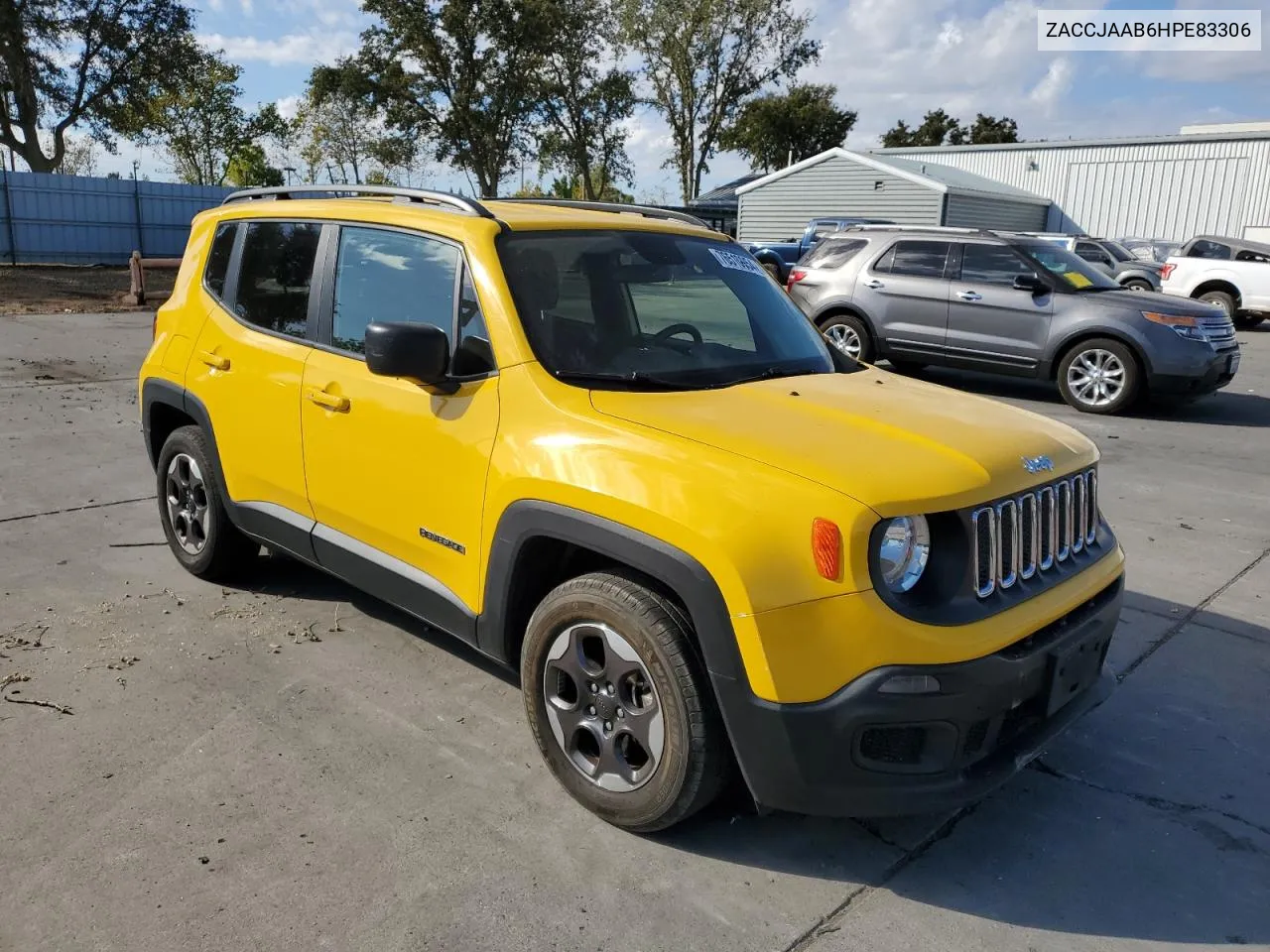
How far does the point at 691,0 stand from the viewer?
45.2 metres

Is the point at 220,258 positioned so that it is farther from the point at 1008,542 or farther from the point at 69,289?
the point at 69,289

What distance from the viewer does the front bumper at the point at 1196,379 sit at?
32.7ft

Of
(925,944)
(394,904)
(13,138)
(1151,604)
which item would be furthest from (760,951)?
(13,138)

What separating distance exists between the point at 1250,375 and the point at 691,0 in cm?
3777

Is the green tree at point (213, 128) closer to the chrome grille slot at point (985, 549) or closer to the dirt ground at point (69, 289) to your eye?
the dirt ground at point (69, 289)

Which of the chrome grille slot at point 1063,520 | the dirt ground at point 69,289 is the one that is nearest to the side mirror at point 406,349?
the chrome grille slot at point 1063,520

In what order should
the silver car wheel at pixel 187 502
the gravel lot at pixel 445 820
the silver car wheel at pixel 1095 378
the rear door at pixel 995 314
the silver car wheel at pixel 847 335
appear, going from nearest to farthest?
1. the gravel lot at pixel 445 820
2. the silver car wheel at pixel 187 502
3. the silver car wheel at pixel 1095 378
4. the rear door at pixel 995 314
5. the silver car wheel at pixel 847 335

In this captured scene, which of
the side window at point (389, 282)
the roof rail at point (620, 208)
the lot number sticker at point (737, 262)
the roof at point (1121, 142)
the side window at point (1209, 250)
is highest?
the roof at point (1121, 142)

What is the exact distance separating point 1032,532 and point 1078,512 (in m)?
0.41

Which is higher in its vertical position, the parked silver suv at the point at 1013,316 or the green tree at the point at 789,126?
the green tree at the point at 789,126

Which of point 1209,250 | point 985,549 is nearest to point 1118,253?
point 1209,250

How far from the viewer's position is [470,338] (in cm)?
343

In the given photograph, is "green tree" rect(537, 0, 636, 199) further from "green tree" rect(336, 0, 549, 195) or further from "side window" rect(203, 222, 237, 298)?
"side window" rect(203, 222, 237, 298)

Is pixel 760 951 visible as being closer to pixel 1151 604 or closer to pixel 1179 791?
pixel 1179 791
